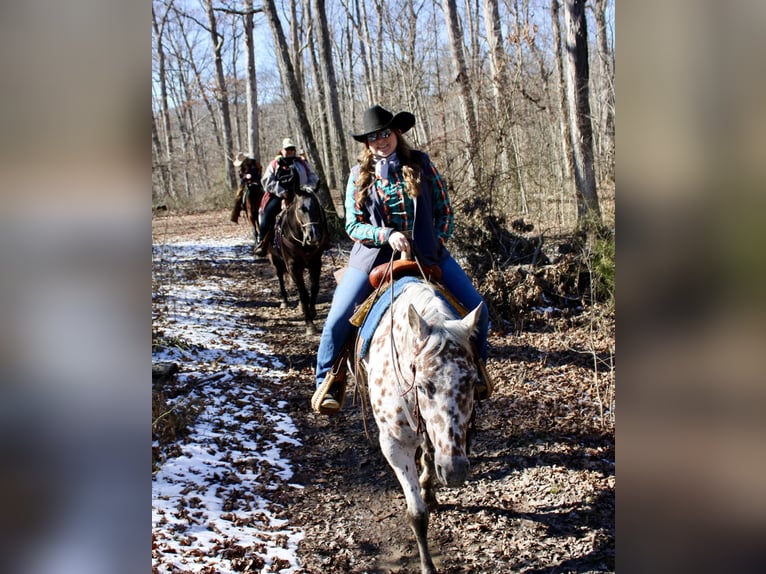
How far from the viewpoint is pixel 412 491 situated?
11.9 ft

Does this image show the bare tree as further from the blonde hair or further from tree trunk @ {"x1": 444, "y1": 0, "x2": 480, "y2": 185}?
the blonde hair

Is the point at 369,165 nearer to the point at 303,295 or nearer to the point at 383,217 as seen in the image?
the point at 383,217

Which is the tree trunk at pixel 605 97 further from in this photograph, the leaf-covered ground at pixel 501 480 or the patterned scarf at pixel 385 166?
the patterned scarf at pixel 385 166

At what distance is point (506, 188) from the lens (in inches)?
409

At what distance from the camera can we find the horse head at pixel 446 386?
2.94 m

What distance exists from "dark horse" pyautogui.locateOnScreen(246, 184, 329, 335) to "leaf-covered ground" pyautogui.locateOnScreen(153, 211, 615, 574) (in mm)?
1174

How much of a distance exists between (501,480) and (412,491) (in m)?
1.59

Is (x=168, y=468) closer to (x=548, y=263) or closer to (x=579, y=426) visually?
(x=579, y=426)

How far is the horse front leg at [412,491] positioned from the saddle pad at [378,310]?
0.65 metres

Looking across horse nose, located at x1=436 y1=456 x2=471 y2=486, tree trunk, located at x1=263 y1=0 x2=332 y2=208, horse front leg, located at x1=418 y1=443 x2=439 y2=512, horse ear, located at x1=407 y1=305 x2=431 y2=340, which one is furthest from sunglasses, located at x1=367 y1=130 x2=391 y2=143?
tree trunk, located at x1=263 y1=0 x2=332 y2=208

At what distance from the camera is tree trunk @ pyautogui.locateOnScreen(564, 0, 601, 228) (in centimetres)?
867

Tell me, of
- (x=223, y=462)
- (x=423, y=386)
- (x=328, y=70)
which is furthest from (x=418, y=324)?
(x=328, y=70)
